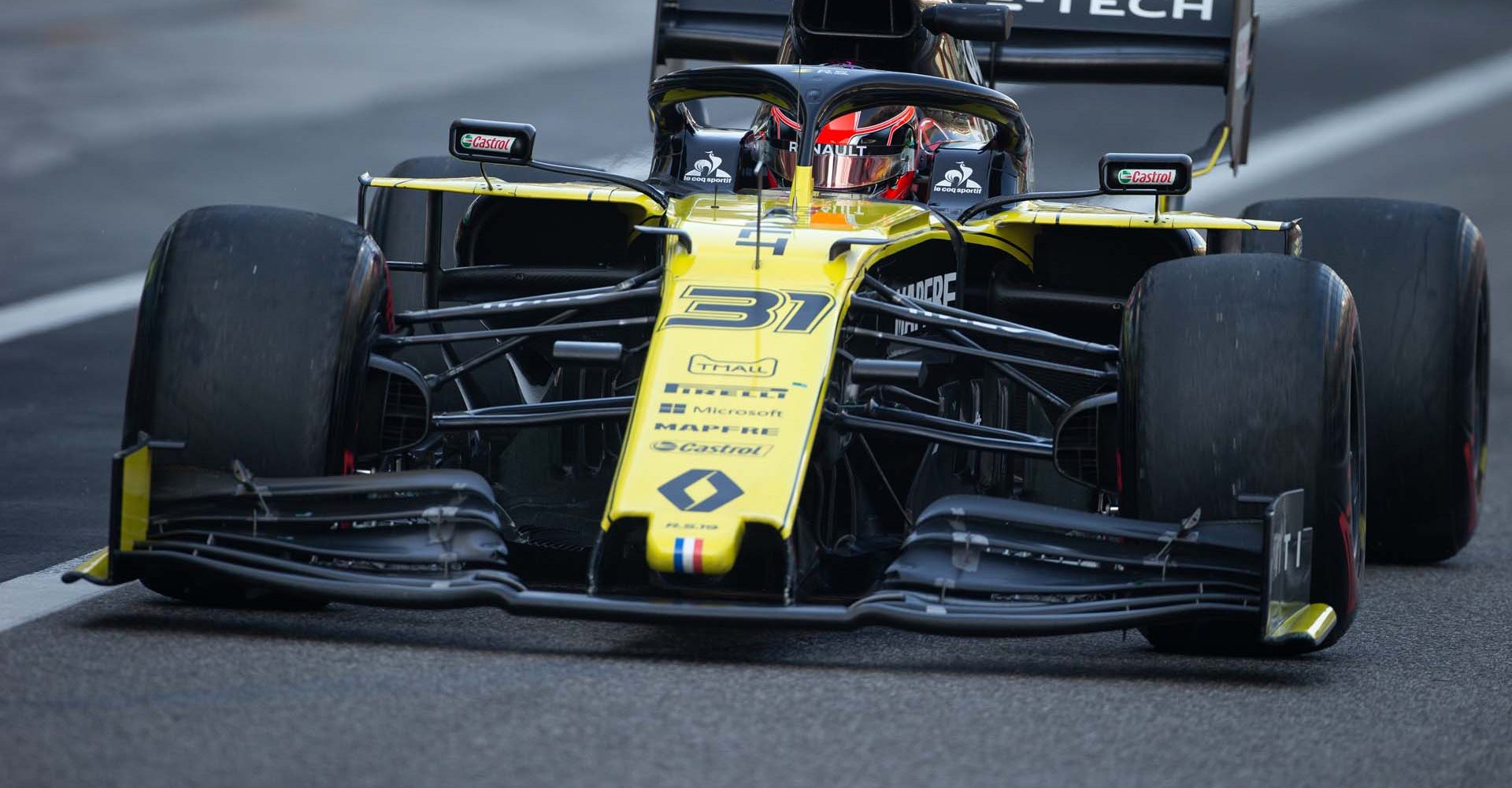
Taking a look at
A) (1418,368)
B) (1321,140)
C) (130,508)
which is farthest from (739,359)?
(1321,140)

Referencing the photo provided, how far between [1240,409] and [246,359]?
229 centimetres

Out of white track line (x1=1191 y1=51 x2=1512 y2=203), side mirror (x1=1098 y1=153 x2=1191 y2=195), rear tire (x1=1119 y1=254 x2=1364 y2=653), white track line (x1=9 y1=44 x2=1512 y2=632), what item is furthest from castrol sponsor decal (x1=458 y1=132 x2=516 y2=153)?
white track line (x1=1191 y1=51 x2=1512 y2=203)

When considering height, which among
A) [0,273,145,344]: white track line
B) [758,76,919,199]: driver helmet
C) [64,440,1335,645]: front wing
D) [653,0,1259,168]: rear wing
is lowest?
[0,273,145,344]: white track line

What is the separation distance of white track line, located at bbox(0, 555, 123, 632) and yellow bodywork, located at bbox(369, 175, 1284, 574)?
4.49ft

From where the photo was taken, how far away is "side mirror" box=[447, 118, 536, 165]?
5.62 m

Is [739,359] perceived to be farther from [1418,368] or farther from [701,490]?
[1418,368]

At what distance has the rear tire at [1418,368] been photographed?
6914 mm

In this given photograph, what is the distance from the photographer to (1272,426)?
470 centimetres

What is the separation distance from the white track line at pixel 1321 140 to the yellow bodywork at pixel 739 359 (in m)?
3.19

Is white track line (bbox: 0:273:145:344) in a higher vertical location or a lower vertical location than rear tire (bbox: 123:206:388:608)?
lower

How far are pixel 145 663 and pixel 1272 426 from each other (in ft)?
8.16

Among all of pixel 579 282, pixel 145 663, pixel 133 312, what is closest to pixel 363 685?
pixel 145 663

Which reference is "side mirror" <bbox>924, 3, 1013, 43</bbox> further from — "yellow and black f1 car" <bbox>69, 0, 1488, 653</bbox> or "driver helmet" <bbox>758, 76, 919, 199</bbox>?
"yellow and black f1 car" <bbox>69, 0, 1488, 653</bbox>

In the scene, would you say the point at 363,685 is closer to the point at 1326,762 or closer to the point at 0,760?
the point at 0,760
